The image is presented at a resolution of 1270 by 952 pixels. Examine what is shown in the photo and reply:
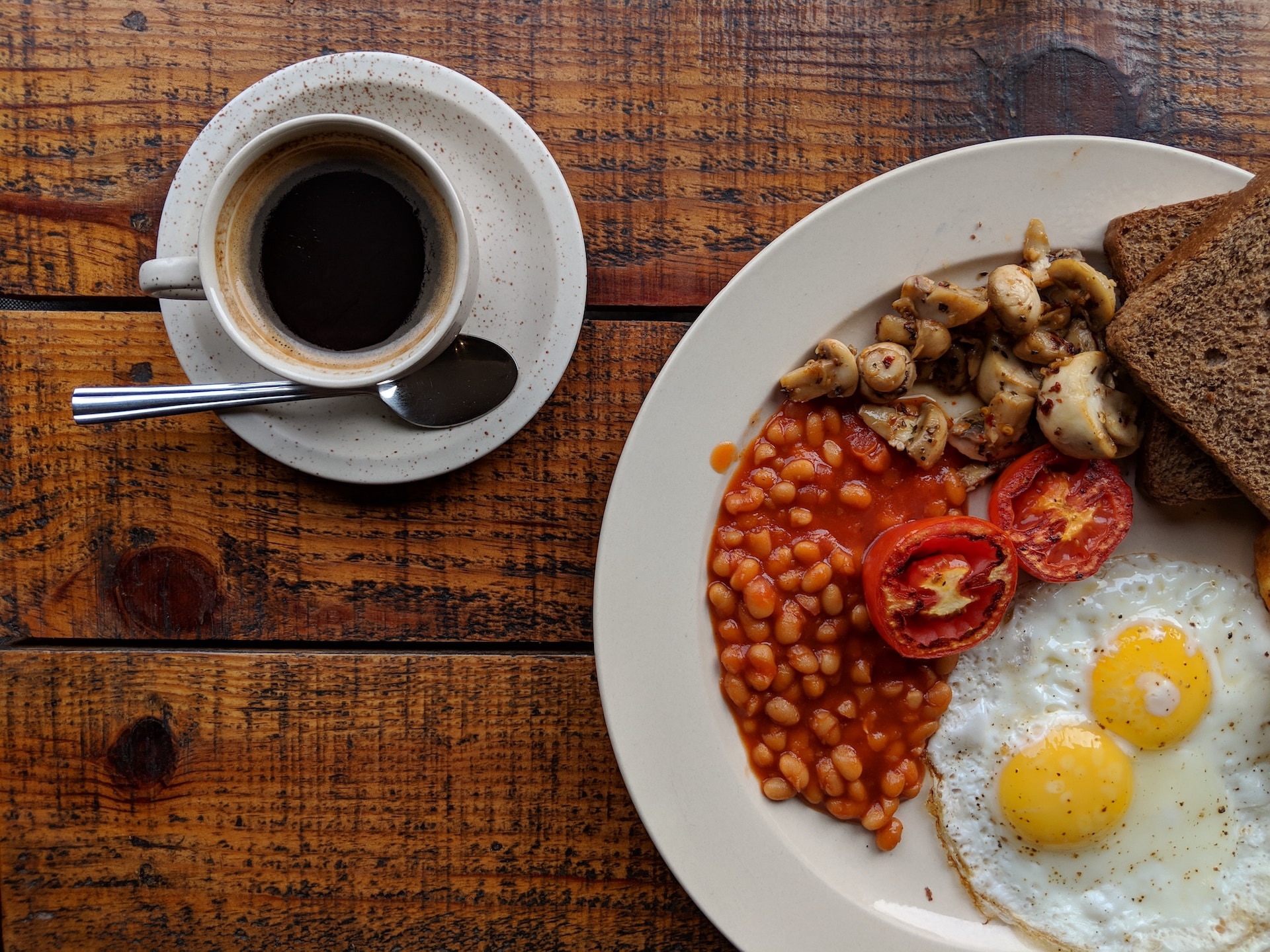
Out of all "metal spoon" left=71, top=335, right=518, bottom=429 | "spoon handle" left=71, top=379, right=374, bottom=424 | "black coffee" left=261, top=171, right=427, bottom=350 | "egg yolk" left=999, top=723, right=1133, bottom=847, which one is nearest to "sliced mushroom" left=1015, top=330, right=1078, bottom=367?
"egg yolk" left=999, top=723, right=1133, bottom=847

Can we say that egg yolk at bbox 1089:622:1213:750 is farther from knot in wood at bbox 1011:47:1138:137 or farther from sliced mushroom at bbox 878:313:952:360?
knot in wood at bbox 1011:47:1138:137

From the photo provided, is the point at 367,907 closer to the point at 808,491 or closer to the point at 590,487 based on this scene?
the point at 590,487

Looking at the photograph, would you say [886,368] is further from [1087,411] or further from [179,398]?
[179,398]

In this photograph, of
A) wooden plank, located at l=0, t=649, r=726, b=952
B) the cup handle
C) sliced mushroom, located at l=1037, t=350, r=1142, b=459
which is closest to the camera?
the cup handle

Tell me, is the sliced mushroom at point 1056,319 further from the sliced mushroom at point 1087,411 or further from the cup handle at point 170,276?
the cup handle at point 170,276

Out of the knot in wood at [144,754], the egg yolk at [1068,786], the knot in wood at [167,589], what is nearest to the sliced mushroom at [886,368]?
the egg yolk at [1068,786]

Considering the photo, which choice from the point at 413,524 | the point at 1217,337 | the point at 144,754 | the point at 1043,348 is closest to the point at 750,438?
the point at 1043,348

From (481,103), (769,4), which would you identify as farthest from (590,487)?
(769,4)
